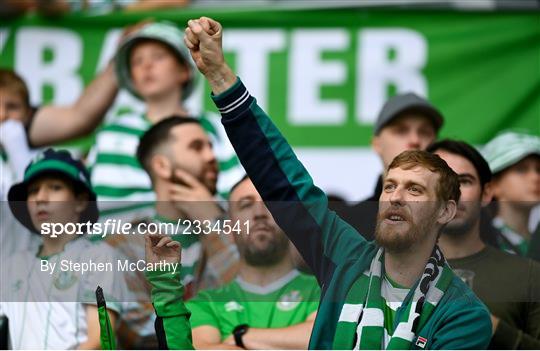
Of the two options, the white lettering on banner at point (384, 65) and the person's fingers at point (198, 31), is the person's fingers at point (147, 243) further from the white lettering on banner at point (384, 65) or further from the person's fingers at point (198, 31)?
the white lettering on banner at point (384, 65)

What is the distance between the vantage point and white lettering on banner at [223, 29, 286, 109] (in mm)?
6148

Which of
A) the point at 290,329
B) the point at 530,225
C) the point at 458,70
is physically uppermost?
the point at 458,70

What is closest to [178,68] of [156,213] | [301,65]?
[301,65]

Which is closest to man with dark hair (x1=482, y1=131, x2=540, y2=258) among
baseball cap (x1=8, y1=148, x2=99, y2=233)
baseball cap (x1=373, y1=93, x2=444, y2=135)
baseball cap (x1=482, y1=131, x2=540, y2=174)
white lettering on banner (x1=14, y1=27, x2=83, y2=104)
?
baseball cap (x1=482, y1=131, x2=540, y2=174)

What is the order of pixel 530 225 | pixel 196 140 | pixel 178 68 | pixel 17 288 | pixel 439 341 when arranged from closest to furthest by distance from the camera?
pixel 439 341 < pixel 17 288 < pixel 530 225 < pixel 196 140 < pixel 178 68

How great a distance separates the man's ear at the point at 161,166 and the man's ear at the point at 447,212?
1.70 meters

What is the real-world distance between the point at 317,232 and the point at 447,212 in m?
0.37

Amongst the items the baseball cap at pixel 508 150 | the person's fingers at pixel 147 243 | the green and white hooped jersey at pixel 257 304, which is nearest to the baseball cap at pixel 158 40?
the baseball cap at pixel 508 150

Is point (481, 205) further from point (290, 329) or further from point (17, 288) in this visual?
point (17, 288)

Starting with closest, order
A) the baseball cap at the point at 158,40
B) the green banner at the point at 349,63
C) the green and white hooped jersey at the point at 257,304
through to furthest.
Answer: the green and white hooped jersey at the point at 257,304
the baseball cap at the point at 158,40
the green banner at the point at 349,63

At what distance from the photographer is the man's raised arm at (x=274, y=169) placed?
11.9ft

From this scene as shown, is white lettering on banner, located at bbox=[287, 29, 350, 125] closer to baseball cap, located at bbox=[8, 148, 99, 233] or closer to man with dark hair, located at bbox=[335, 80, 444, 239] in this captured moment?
man with dark hair, located at bbox=[335, 80, 444, 239]

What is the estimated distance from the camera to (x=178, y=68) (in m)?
5.88

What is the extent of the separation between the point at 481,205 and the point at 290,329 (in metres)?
0.71
